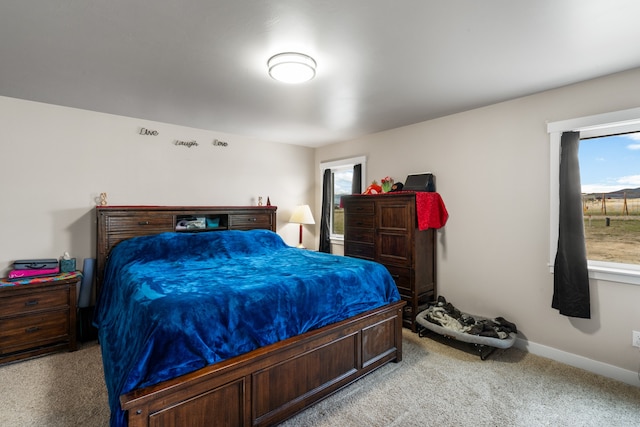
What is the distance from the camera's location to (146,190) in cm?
379

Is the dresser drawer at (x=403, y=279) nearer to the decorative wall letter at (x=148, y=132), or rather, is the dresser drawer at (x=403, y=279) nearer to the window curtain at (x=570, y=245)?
the window curtain at (x=570, y=245)

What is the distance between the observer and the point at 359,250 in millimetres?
4160

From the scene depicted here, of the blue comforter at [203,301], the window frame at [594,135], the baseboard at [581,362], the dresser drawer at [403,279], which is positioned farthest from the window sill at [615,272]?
the blue comforter at [203,301]

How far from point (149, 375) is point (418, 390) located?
1863 mm

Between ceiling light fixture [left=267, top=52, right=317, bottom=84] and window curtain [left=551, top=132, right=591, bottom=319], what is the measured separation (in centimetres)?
235

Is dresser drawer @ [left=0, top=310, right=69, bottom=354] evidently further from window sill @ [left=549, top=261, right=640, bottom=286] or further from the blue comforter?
window sill @ [left=549, top=261, right=640, bottom=286]

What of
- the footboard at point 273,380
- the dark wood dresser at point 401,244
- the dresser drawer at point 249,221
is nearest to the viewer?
the footboard at point 273,380

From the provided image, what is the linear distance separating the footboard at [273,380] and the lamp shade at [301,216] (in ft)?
8.06

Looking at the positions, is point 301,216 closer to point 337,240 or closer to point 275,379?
point 337,240

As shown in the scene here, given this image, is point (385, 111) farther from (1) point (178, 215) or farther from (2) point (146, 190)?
(2) point (146, 190)

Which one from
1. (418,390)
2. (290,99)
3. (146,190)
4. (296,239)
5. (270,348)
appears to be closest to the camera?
(270,348)

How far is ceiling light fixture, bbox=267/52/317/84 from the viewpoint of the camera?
2164 millimetres

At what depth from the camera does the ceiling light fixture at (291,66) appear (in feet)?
7.10

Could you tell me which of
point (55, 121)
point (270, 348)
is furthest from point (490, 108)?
point (55, 121)
